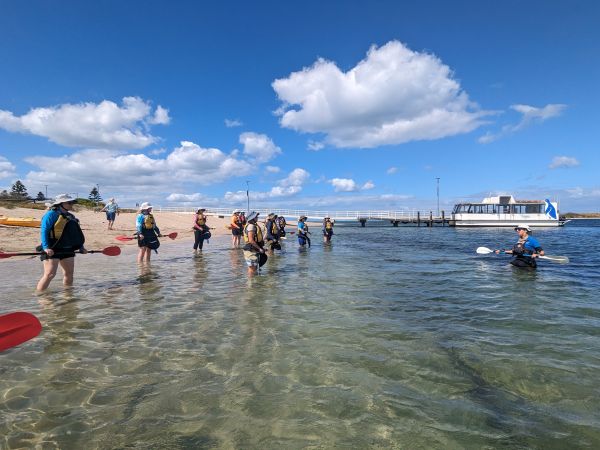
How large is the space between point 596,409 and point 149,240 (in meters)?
13.5

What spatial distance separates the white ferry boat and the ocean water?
50.6 metres

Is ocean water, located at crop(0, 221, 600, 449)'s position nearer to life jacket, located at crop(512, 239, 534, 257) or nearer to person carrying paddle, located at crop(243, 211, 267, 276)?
person carrying paddle, located at crop(243, 211, 267, 276)

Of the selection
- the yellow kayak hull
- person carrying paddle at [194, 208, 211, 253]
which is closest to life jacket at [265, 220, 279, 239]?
person carrying paddle at [194, 208, 211, 253]

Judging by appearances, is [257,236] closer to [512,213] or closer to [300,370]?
[300,370]

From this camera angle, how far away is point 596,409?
12.7 ft

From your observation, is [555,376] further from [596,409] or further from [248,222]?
[248,222]

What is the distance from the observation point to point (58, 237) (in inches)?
324

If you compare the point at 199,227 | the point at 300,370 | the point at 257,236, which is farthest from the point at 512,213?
the point at 300,370

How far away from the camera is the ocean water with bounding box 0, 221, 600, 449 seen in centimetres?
342

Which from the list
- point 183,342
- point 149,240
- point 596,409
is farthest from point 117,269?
point 596,409

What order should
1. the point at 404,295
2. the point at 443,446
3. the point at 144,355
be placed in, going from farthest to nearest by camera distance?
the point at 404,295
the point at 144,355
the point at 443,446

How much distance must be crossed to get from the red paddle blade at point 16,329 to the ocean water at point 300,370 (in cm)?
40

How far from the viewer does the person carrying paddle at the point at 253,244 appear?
10.8 meters

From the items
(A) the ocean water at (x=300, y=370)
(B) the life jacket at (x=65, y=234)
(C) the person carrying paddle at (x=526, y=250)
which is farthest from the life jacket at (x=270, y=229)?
(C) the person carrying paddle at (x=526, y=250)
